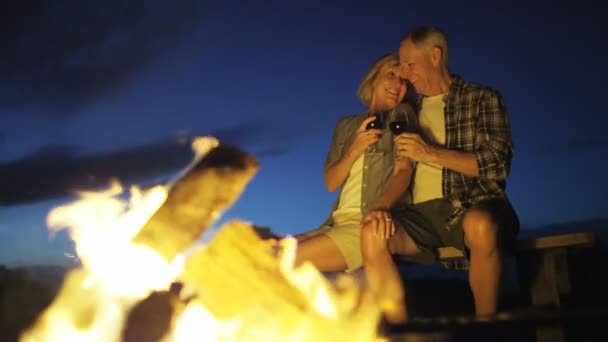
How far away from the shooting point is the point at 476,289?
3.46m

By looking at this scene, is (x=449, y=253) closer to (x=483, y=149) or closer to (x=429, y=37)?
(x=483, y=149)

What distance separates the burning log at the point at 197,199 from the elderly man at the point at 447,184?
2.99 feet

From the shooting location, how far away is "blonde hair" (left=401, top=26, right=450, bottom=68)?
428 cm

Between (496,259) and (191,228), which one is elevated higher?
(191,228)

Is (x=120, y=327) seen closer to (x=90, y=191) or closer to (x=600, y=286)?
(x=90, y=191)

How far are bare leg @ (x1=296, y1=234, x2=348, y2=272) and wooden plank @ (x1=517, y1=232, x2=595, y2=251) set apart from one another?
1248 mm

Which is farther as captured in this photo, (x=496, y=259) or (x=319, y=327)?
(x=496, y=259)

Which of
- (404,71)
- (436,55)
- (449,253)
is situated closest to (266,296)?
(449,253)

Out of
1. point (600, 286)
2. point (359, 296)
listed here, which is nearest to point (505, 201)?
point (359, 296)

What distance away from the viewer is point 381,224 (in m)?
3.69

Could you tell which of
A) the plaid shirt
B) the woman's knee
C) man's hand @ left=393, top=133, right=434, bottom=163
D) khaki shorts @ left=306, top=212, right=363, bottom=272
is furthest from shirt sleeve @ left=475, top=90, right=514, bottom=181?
khaki shorts @ left=306, top=212, right=363, bottom=272

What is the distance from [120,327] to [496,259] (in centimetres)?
222

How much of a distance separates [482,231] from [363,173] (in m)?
1.20

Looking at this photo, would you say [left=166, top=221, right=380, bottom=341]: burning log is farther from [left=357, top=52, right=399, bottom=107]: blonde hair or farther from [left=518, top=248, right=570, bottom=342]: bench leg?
[left=357, top=52, right=399, bottom=107]: blonde hair
